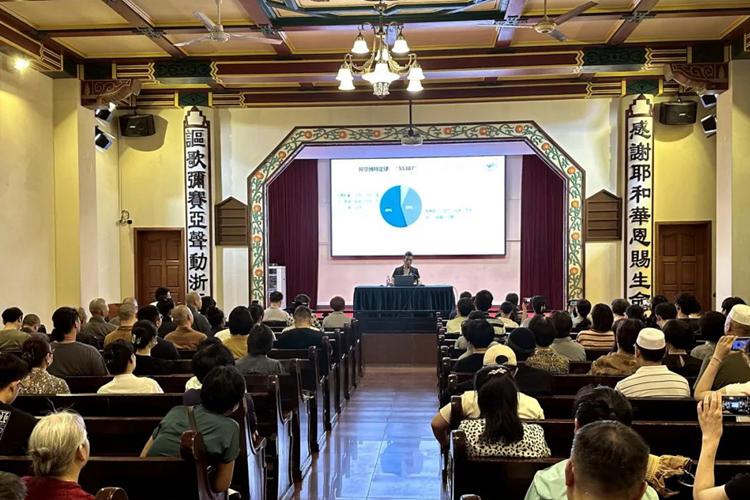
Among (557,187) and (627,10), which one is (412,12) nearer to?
(627,10)

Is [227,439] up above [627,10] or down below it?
below

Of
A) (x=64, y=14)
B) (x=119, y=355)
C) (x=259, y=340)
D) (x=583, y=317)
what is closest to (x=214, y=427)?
(x=119, y=355)

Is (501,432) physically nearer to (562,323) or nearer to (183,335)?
(562,323)

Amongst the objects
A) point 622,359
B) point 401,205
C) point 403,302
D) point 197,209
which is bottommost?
point 403,302

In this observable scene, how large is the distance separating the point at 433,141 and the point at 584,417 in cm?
850

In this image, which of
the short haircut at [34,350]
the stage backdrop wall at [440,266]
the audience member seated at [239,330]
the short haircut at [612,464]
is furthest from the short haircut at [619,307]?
the stage backdrop wall at [440,266]

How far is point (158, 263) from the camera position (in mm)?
10438

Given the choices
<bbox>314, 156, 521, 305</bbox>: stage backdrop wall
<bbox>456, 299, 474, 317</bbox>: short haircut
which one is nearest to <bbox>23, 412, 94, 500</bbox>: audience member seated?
<bbox>456, 299, 474, 317</bbox>: short haircut

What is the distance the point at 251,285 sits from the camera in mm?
10320

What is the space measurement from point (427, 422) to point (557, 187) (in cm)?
851

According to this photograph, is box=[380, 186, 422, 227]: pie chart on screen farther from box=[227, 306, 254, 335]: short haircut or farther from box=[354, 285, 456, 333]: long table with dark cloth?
box=[227, 306, 254, 335]: short haircut

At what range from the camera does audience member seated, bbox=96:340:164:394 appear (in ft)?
11.1

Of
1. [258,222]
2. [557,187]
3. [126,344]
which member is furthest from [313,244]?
[126,344]

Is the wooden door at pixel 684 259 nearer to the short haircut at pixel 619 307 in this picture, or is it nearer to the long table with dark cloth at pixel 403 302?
the long table with dark cloth at pixel 403 302
